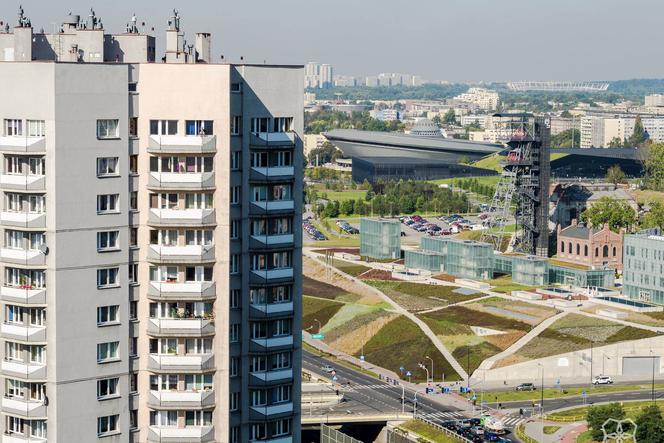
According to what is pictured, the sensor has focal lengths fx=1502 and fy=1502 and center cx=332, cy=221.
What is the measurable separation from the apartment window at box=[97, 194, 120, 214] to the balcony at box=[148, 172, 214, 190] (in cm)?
136

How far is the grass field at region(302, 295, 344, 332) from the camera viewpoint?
618ft

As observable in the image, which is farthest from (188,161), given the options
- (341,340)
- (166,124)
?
(341,340)

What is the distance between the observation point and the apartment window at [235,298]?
188ft

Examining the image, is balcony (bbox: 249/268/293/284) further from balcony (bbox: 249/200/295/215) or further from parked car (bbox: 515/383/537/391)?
parked car (bbox: 515/383/537/391)

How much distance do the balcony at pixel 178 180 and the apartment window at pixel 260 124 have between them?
363 cm

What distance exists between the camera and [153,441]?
5522 cm

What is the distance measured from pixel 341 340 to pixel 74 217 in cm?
12561

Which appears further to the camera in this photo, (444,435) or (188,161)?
(444,435)

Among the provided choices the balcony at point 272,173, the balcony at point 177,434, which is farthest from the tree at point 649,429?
the balcony at point 177,434

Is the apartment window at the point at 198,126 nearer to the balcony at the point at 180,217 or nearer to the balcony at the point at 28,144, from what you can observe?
the balcony at the point at 180,217

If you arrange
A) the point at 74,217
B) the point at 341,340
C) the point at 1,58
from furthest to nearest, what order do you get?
1. the point at 341,340
2. the point at 1,58
3. the point at 74,217

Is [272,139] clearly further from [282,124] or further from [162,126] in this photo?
[162,126]

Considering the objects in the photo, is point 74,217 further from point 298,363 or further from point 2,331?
point 298,363

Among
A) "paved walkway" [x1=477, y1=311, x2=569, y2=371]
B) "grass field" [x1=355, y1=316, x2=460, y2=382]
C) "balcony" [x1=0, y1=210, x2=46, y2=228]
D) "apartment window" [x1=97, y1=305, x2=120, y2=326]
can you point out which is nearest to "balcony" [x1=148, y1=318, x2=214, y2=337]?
"apartment window" [x1=97, y1=305, x2=120, y2=326]
